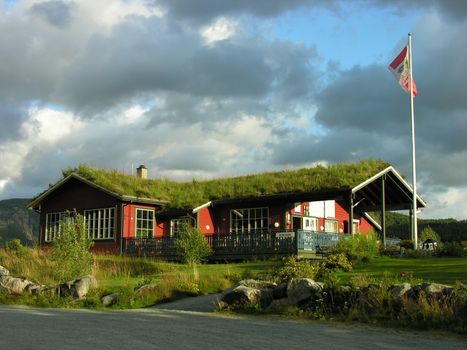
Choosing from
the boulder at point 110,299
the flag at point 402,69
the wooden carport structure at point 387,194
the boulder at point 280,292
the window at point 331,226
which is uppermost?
the flag at point 402,69

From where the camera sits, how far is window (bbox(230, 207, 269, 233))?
32625mm

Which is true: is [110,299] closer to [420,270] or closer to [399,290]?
[399,290]

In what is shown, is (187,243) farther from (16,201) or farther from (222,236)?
(16,201)

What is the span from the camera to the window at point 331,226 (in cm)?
3491

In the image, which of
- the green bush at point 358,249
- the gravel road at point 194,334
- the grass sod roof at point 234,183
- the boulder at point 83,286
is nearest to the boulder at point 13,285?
the boulder at point 83,286

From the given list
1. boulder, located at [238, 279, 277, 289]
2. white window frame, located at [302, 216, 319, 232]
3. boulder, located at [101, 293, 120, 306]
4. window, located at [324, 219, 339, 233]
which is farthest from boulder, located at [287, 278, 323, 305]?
window, located at [324, 219, 339, 233]

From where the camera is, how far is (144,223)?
3456 cm

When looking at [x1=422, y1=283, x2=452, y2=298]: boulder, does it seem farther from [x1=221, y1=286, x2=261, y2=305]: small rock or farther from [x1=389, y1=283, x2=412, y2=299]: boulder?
[x1=221, y1=286, x2=261, y2=305]: small rock

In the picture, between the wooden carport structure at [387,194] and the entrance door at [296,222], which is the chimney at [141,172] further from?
the wooden carport structure at [387,194]

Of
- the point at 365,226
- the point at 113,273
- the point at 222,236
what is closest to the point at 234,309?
the point at 113,273

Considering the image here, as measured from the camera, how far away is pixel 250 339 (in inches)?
377

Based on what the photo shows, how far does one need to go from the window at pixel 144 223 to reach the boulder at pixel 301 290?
21.0 meters

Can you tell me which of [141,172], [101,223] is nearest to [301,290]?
[101,223]

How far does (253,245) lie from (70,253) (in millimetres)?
11056
